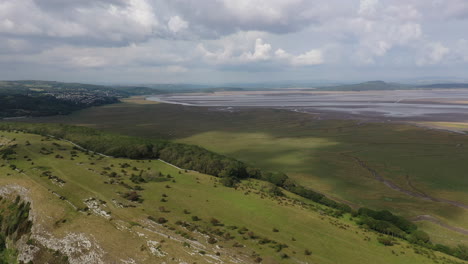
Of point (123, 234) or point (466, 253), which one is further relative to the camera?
point (466, 253)

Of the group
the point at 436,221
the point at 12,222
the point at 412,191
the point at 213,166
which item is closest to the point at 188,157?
the point at 213,166

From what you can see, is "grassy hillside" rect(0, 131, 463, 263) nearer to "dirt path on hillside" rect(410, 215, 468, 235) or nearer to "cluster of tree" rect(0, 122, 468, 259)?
"cluster of tree" rect(0, 122, 468, 259)

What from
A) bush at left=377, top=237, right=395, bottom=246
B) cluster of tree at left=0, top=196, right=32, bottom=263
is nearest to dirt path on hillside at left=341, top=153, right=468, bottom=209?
bush at left=377, top=237, right=395, bottom=246

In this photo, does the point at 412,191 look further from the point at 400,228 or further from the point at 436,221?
the point at 400,228

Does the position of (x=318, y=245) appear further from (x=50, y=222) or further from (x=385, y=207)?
(x=50, y=222)

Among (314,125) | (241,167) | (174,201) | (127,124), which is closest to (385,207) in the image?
(241,167)

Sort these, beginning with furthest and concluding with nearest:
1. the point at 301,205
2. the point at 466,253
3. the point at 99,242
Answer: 1. the point at 301,205
2. the point at 466,253
3. the point at 99,242
